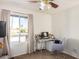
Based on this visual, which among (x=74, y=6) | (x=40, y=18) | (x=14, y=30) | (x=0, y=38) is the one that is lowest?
(x=0, y=38)

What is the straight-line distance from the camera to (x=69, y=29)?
163 inches

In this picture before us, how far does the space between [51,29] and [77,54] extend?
7.38 feet

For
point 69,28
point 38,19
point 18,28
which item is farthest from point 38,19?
point 69,28

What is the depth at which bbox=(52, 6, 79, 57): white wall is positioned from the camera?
3.80 metres

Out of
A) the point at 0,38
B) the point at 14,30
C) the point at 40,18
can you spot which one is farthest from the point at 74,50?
the point at 0,38

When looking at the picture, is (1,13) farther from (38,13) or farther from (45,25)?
(45,25)

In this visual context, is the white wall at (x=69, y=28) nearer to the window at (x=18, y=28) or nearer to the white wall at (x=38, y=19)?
the white wall at (x=38, y=19)

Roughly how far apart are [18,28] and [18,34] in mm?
296

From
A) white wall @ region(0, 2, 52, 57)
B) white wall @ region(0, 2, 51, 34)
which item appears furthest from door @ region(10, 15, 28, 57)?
white wall @ region(0, 2, 51, 34)

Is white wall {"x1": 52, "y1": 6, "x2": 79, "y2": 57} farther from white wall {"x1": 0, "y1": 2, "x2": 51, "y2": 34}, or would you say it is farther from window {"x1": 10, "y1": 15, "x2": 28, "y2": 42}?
window {"x1": 10, "y1": 15, "x2": 28, "y2": 42}

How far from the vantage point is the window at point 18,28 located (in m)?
3.97

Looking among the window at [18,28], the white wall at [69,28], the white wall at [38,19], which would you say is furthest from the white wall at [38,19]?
the white wall at [69,28]

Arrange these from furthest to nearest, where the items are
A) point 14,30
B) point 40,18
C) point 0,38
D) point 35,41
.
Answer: point 40,18
point 35,41
point 14,30
point 0,38

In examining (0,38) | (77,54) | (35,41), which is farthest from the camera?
(35,41)
